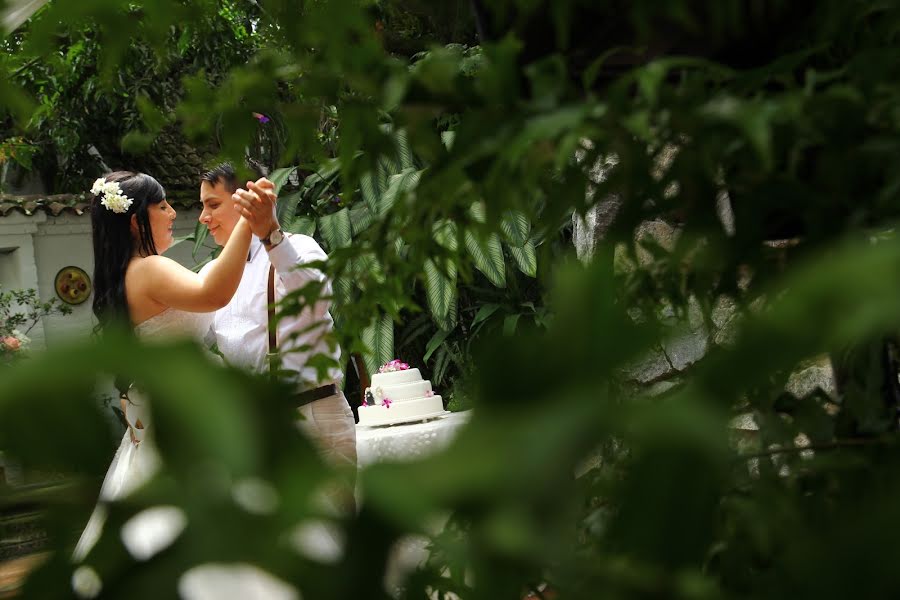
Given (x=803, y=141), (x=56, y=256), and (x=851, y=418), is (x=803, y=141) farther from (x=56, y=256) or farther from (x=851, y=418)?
(x=56, y=256)

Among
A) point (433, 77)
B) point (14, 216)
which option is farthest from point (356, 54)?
point (14, 216)

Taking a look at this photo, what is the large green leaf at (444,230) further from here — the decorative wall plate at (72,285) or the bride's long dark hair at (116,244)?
the decorative wall plate at (72,285)

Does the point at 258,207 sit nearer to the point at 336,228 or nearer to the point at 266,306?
the point at 266,306

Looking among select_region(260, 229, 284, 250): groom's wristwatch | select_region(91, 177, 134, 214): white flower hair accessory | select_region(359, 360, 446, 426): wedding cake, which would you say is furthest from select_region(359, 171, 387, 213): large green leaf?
select_region(260, 229, 284, 250): groom's wristwatch

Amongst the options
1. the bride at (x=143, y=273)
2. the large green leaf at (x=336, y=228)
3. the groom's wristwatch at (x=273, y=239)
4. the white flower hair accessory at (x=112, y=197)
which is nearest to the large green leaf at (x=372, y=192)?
the large green leaf at (x=336, y=228)

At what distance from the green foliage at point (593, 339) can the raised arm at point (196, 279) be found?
1.83 m

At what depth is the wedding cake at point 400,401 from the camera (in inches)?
162

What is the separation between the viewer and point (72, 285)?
8172 millimetres

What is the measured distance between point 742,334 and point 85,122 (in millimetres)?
8415

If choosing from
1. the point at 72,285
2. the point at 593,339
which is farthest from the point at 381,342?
the point at 593,339

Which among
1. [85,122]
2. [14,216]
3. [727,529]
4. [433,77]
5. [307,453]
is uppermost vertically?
[85,122]

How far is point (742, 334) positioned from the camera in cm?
24

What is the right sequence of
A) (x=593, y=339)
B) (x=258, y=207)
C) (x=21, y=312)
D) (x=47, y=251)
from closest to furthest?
(x=593, y=339)
(x=258, y=207)
(x=21, y=312)
(x=47, y=251)

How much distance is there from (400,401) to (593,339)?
12.8 ft
